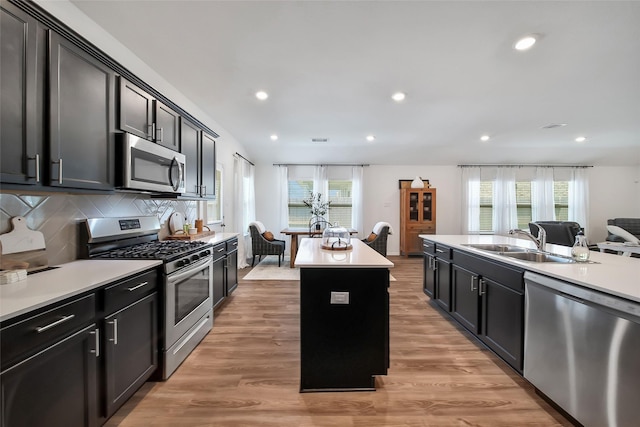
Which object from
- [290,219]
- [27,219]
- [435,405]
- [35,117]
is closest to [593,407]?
[435,405]

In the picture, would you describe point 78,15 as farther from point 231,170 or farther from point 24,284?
point 231,170

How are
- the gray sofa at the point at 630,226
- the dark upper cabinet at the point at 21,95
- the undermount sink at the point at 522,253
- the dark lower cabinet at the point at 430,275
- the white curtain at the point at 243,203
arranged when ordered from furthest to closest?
1. the gray sofa at the point at 630,226
2. the white curtain at the point at 243,203
3. the dark lower cabinet at the point at 430,275
4. the undermount sink at the point at 522,253
5. the dark upper cabinet at the point at 21,95

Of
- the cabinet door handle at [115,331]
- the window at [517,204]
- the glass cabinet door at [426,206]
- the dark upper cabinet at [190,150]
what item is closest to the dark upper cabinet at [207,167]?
the dark upper cabinet at [190,150]

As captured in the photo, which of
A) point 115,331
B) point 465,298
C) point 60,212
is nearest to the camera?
point 115,331

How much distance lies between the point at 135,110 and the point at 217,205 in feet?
8.50

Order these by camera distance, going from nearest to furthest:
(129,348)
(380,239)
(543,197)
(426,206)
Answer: (129,348) < (380,239) < (426,206) < (543,197)

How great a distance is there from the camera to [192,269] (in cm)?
221

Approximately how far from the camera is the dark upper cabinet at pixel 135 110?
74.1 inches

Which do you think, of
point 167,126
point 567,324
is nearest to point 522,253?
point 567,324

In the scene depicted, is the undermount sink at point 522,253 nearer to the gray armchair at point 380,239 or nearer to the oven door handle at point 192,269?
the gray armchair at point 380,239

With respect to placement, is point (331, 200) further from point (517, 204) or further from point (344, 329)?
point (344, 329)

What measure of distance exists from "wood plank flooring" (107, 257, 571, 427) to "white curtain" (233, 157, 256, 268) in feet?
8.97

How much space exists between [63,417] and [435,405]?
2.02 meters

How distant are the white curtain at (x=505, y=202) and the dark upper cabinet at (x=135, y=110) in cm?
766
